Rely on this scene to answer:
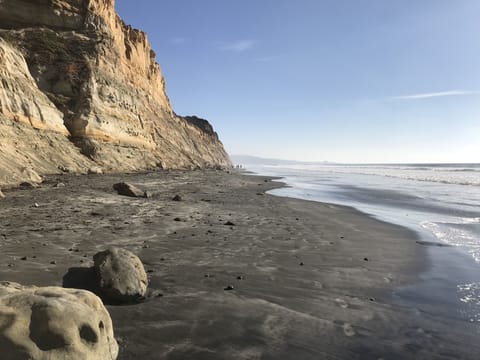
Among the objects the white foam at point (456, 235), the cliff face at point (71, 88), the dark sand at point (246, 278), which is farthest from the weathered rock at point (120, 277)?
the cliff face at point (71, 88)

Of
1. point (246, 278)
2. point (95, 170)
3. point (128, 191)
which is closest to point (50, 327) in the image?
point (246, 278)

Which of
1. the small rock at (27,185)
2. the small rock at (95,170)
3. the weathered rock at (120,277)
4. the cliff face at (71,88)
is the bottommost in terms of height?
the weathered rock at (120,277)

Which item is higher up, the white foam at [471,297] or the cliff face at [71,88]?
the cliff face at [71,88]

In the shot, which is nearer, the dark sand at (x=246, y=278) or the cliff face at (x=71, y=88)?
the dark sand at (x=246, y=278)

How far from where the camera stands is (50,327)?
2912 mm

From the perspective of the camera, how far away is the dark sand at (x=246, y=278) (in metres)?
3.98

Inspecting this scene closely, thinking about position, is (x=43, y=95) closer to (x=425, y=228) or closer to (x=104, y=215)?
(x=104, y=215)

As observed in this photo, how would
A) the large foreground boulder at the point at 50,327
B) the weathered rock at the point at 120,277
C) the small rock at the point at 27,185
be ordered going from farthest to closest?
the small rock at the point at 27,185
the weathered rock at the point at 120,277
the large foreground boulder at the point at 50,327

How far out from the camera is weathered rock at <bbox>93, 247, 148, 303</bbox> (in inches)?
188

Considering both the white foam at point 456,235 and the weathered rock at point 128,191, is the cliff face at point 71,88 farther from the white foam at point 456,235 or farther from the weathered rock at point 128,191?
the white foam at point 456,235

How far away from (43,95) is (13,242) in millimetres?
24588

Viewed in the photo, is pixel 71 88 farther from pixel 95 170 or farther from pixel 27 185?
pixel 27 185

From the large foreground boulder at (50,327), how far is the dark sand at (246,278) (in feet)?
1.80

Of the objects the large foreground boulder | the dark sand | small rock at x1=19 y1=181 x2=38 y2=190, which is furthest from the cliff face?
the large foreground boulder
